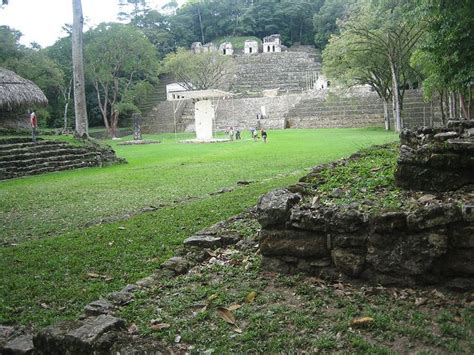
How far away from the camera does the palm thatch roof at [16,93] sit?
2123 centimetres

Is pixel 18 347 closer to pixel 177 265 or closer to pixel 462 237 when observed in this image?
pixel 177 265

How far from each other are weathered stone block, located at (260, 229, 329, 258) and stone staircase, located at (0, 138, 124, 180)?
13.6m

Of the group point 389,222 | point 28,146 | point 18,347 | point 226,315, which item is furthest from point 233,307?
point 28,146

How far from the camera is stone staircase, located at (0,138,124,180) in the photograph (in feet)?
53.7

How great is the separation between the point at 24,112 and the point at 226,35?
58.3 metres

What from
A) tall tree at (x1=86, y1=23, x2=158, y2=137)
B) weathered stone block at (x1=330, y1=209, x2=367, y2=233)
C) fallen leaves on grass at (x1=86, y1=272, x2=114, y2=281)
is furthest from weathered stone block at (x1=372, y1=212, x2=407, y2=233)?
tall tree at (x1=86, y1=23, x2=158, y2=137)

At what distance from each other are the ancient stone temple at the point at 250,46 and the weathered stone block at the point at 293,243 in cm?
6501

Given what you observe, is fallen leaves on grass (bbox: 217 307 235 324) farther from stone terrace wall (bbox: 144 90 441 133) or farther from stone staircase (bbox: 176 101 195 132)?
→ stone staircase (bbox: 176 101 195 132)

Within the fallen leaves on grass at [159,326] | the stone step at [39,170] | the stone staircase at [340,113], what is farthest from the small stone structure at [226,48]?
the fallen leaves on grass at [159,326]

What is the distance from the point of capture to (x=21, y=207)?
33.6ft

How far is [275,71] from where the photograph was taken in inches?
2295

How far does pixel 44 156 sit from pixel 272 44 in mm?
53860

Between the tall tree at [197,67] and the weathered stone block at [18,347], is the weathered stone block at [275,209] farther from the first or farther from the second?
the tall tree at [197,67]

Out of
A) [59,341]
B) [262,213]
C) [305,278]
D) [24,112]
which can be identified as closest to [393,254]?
[305,278]
